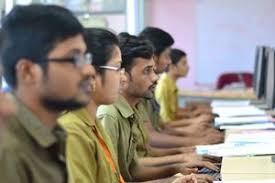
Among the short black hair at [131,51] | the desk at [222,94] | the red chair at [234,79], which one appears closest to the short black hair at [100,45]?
the short black hair at [131,51]

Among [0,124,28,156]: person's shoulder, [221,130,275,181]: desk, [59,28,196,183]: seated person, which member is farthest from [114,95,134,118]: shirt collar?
[0,124,28,156]: person's shoulder

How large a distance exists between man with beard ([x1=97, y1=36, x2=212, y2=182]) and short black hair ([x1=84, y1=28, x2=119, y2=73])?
34 centimetres

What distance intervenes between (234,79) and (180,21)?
0.89m

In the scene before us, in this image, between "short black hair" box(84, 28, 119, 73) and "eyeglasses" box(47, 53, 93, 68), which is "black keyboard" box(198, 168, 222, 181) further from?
"eyeglasses" box(47, 53, 93, 68)

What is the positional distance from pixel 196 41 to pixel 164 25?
1.31ft

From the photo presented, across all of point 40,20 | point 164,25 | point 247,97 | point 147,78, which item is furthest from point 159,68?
point 164,25

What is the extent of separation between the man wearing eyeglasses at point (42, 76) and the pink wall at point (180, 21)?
508 centimetres

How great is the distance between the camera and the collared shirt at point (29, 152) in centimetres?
119

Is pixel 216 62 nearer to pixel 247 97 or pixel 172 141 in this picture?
pixel 247 97

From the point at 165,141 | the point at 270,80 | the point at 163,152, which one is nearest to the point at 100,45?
the point at 163,152

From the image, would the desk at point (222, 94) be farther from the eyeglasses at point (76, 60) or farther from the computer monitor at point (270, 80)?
the eyeglasses at point (76, 60)

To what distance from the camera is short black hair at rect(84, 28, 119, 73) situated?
2010 millimetres

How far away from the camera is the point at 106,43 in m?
2.07

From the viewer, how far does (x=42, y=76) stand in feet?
4.26
